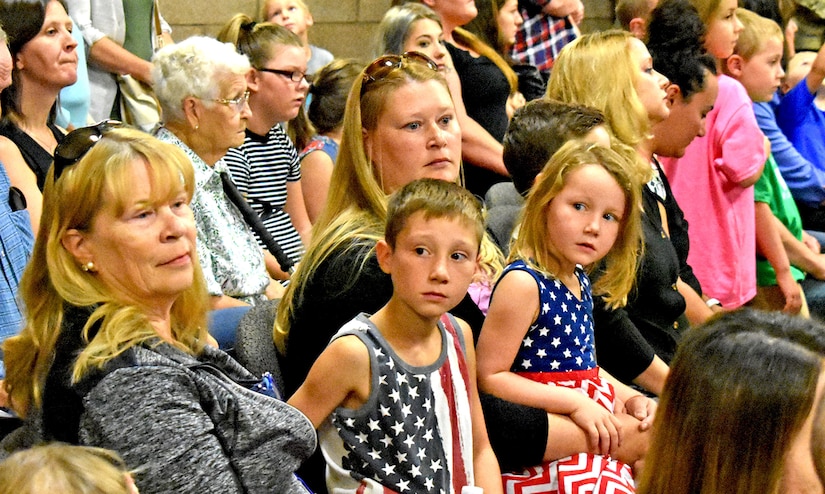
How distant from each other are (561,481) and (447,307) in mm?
503

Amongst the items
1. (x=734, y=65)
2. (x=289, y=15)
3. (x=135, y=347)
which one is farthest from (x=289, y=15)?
(x=135, y=347)

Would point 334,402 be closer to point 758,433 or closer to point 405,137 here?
point 405,137

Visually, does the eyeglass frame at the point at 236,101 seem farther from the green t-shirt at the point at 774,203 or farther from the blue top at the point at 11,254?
the green t-shirt at the point at 774,203

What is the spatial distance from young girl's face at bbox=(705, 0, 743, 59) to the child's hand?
2755 mm

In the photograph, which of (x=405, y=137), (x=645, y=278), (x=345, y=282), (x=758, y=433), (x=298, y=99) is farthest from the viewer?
(x=298, y=99)

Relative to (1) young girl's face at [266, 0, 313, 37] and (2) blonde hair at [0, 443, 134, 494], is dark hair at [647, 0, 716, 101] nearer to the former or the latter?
(1) young girl's face at [266, 0, 313, 37]

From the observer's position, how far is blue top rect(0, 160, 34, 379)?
274 cm

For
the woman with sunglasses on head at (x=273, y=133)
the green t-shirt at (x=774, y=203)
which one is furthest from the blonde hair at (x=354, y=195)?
the green t-shirt at (x=774, y=203)

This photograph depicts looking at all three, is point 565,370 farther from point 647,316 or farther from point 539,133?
point 647,316

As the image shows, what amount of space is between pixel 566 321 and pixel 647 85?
1.25 meters

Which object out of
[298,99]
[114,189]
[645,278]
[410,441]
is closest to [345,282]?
[410,441]

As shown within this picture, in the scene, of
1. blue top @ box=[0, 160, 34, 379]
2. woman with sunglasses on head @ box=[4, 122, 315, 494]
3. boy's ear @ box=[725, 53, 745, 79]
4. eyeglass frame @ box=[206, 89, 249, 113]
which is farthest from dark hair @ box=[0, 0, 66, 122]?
boy's ear @ box=[725, 53, 745, 79]

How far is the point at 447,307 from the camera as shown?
217cm

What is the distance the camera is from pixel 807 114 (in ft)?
17.8
